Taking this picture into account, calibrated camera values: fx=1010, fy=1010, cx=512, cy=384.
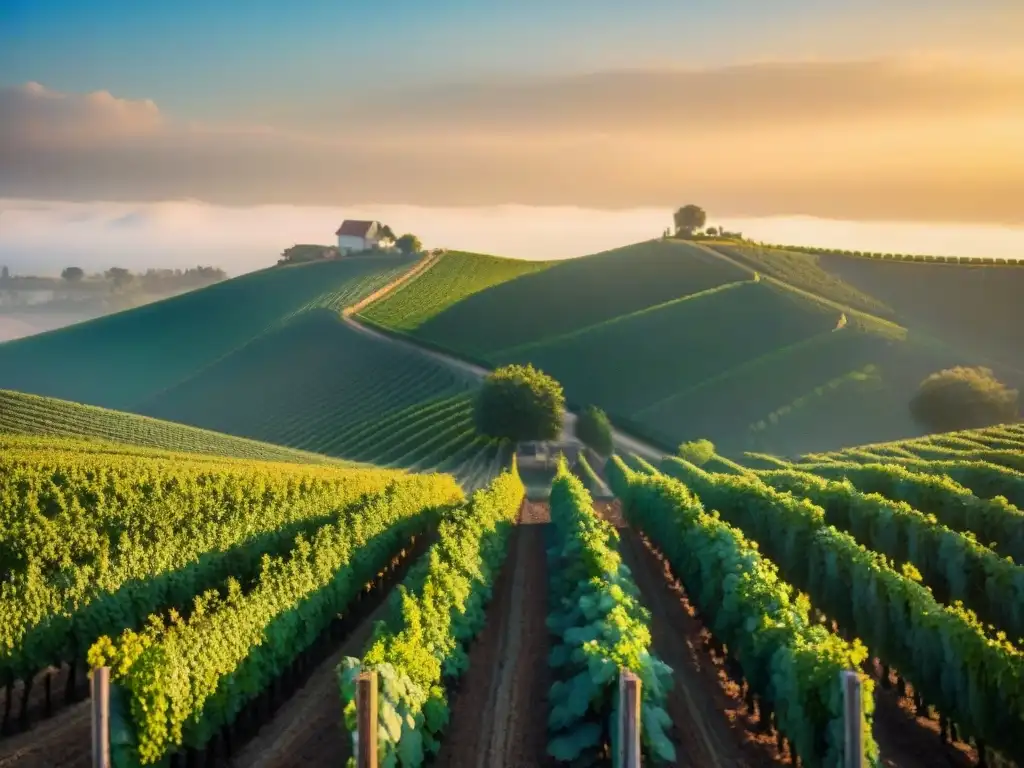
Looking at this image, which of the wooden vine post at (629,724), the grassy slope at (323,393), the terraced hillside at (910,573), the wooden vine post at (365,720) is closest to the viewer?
the wooden vine post at (629,724)

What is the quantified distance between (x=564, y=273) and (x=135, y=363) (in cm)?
6481

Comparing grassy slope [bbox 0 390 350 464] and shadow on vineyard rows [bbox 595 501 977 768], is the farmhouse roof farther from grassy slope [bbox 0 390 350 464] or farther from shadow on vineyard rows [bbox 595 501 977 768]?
shadow on vineyard rows [bbox 595 501 977 768]

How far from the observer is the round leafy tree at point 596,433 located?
258 ft

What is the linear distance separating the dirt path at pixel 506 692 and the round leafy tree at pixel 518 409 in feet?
154

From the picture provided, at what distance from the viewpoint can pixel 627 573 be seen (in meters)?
23.2

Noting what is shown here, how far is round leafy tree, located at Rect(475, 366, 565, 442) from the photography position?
3004 inches

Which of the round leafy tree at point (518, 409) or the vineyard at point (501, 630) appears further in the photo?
the round leafy tree at point (518, 409)

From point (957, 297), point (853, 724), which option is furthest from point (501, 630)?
point (957, 297)

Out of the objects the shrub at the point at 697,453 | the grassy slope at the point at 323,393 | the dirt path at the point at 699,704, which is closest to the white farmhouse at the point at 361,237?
the grassy slope at the point at 323,393

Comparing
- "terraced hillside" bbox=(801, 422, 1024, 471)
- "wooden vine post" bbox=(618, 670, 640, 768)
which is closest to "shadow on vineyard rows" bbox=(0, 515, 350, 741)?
"wooden vine post" bbox=(618, 670, 640, 768)

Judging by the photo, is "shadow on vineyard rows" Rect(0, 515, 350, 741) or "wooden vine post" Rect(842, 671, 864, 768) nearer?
"wooden vine post" Rect(842, 671, 864, 768)

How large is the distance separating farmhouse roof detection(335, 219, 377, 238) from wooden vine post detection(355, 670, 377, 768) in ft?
611

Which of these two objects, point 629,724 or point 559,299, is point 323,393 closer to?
point 559,299

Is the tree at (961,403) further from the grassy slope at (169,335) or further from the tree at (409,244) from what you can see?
the tree at (409,244)
